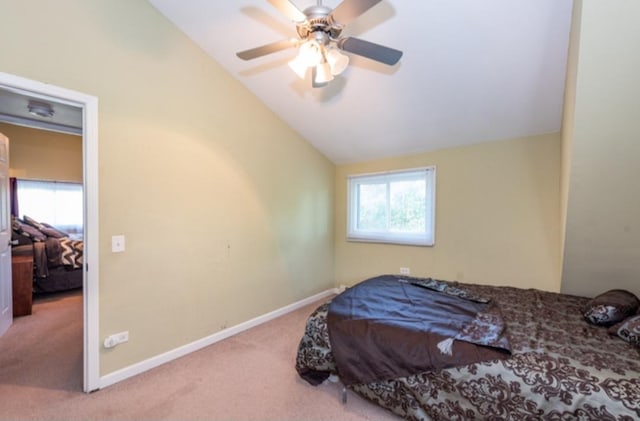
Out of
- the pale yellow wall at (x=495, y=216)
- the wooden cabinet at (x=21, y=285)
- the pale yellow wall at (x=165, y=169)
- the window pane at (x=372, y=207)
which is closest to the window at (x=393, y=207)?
the window pane at (x=372, y=207)

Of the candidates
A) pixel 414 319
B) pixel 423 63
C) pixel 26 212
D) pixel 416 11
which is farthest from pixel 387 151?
pixel 26 212

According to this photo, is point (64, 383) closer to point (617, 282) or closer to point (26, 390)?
point (26, 390)

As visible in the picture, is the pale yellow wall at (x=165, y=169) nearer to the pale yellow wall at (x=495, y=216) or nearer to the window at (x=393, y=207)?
the window at (x=393, y=207)

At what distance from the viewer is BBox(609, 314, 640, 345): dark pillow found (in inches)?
60.2

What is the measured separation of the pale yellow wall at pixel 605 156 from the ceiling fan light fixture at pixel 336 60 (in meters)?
1.24

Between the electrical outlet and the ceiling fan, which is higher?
the ceiling fan

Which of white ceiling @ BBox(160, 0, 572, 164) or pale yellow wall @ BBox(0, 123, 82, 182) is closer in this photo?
white ceiling @ BBox(160, 0, 572, 164)

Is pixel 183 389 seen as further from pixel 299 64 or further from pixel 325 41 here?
pixel 325 41

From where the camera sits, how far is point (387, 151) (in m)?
3.80

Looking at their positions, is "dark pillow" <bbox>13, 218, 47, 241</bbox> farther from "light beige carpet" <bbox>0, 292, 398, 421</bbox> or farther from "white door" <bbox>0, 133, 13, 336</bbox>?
"light beige carpet" <bbox>0, 292, 398, 421</bbox>

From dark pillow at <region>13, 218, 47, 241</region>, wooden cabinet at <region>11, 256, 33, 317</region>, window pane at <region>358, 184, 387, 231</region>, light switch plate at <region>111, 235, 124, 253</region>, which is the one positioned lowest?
wooden cabinet at <region>11, 256, 33, 317</region>

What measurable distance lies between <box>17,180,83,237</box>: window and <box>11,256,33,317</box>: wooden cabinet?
7.26ft

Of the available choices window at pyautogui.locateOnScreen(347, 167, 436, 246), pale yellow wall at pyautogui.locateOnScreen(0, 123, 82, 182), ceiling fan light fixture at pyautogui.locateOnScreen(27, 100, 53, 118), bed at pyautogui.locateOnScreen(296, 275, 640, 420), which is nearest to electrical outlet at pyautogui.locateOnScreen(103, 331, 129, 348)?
bed at pyautogui.locateOnScreen(296, 275, 640, 420)

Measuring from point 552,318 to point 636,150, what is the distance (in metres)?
1.17
